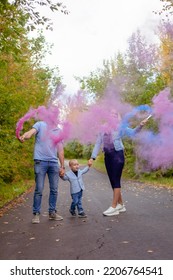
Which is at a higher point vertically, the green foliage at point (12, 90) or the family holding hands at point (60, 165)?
the green foliage at point (12, 90)

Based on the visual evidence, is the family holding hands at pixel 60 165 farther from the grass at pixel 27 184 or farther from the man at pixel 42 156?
the grass at pixel 27 184

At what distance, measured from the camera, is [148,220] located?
803 cm

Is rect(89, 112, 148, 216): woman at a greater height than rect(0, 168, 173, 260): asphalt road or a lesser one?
greater

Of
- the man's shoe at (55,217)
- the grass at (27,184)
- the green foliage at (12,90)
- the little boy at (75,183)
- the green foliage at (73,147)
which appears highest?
the green foliage at (12,90)

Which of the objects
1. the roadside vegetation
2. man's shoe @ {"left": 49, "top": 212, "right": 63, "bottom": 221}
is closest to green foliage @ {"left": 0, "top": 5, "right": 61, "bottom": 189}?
the roadside vegetation

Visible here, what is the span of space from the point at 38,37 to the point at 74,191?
22683 millimetres

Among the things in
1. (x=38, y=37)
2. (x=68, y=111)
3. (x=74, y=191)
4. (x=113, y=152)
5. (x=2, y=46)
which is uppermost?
(x=38, y=37)

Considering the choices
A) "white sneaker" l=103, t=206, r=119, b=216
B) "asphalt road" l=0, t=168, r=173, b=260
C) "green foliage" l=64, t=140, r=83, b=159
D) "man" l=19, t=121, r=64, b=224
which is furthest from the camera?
"green foliage" l=64, t=140, r=83, b=159

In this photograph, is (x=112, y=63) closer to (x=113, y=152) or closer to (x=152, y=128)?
(x=152, y=128)

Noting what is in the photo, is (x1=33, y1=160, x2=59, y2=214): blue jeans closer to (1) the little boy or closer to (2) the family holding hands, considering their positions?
(2) the family holding hands

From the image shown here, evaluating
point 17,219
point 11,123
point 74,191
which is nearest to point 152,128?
point 11,123

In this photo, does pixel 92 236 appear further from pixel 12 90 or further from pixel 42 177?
pixel 12 90

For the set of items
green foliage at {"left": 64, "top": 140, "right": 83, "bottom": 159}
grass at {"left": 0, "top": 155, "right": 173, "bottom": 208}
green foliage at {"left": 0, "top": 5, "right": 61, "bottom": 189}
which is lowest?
grass at {"left": 0, "top": 155, "right": 173, "bottom": 208}

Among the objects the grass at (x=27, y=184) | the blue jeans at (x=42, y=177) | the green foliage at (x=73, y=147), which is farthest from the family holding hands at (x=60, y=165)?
the grass at (x=27, y=184)
